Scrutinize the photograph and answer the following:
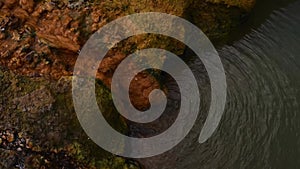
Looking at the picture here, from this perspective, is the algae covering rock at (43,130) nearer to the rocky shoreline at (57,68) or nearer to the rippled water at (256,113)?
the rocky shoreline at (57,68)

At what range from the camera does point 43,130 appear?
5.74 metres

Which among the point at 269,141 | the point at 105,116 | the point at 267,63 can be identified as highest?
the point at 267,63

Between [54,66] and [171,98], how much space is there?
200cm

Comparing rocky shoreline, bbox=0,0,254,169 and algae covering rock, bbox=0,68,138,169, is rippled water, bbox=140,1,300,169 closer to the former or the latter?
rocky shoreline, bbox=0,0,254,169

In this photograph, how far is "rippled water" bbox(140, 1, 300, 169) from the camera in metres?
5.91

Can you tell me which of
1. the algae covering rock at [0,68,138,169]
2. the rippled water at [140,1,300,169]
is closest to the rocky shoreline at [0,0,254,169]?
the algae covering rock at [0,68,138,169]

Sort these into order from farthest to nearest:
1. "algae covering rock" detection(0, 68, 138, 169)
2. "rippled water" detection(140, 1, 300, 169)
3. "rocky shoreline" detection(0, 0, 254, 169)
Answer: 1. "rippled water" detection(140, 1, 300, 169)
2. "rocky shoreline" detection(0, 0, 254, 169)
3. "algae covering rock" detection(0, 68, 138, 169)

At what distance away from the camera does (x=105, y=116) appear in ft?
20.4

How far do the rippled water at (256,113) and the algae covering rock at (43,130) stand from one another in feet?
3.03

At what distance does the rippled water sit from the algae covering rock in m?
0.92

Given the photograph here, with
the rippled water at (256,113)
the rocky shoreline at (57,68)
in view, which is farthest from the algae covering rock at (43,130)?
the rippled water at (256,113)

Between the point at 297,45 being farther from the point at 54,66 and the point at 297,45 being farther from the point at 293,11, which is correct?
the point at 54,66

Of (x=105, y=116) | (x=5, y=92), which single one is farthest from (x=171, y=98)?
(x=5, y=92)

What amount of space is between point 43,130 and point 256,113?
10.7 feet
